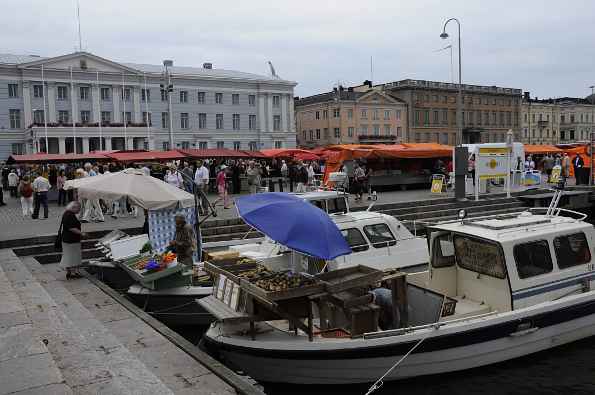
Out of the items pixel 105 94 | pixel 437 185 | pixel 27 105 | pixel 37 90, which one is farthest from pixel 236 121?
pixel 437 185

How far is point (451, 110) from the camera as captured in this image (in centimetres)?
8956

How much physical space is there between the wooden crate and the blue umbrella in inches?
16.3

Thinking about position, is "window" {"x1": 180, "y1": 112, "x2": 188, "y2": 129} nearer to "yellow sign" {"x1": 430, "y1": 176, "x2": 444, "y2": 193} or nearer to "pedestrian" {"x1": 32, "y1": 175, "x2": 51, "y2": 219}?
"yellow sign" {"x1": 430, "y1": 176, "x2": 444, "y2": 193}

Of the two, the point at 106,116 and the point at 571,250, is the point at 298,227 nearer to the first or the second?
the point at 571,250

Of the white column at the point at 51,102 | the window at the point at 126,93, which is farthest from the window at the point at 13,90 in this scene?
the window at the point at 126,93

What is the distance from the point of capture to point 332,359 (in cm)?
808

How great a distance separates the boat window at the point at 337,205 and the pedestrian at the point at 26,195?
39.7 ft

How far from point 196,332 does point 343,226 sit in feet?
13.0

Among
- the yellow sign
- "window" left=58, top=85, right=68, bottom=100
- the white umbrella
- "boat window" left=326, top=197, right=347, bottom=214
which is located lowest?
the yellow sign

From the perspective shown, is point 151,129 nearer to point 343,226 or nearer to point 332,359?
point 343,226

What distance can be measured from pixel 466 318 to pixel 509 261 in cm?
129

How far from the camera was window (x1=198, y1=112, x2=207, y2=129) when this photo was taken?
7069 cm

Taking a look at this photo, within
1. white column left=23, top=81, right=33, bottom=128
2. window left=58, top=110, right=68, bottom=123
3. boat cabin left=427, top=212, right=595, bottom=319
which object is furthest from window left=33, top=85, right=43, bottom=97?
boat cabin left=427, top=212, right=595, bottom=319

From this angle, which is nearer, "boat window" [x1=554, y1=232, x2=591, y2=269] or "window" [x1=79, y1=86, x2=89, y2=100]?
"boat window" [x1=554, y1=232, x2=591, y2=269]
